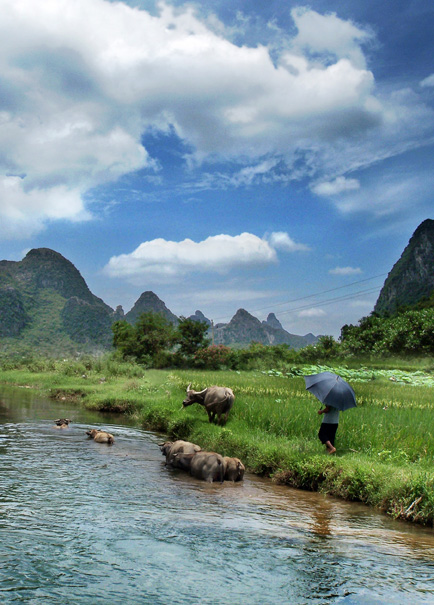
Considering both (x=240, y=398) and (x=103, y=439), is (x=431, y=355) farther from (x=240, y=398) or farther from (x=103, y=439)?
(x=103, y=439)

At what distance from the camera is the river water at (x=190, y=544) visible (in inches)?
205

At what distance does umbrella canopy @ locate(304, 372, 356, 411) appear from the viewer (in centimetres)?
1036

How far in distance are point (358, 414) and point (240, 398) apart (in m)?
5.17

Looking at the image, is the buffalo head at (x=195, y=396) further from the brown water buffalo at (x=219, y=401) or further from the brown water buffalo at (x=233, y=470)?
the brown water buffalo at (x=233, y=470)

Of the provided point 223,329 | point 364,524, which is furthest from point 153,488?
point 223,329

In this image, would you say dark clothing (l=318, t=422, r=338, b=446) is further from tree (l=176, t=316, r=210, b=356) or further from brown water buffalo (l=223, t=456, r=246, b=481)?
tree (l=176, t=316, r=210, b=356)

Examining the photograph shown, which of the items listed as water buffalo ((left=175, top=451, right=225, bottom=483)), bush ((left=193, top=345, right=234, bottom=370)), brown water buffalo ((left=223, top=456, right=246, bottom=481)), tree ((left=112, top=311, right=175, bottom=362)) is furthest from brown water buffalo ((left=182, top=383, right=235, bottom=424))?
tree ((left=112, top=311, right=175, bottom=362))

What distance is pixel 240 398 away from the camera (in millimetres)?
17016

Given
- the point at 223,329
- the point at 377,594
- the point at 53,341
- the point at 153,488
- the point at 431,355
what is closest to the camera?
the point at 377,594

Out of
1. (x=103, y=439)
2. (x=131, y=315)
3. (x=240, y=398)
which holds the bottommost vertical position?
(x=103, y=439)

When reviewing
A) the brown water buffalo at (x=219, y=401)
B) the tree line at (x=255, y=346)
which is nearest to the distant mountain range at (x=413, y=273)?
the tree line at (x=255, y=346)

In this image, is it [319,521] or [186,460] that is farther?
[186,460]

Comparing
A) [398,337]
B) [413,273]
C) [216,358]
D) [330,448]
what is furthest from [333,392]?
[413,273]

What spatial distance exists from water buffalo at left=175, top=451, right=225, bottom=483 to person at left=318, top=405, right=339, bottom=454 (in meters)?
2.29
